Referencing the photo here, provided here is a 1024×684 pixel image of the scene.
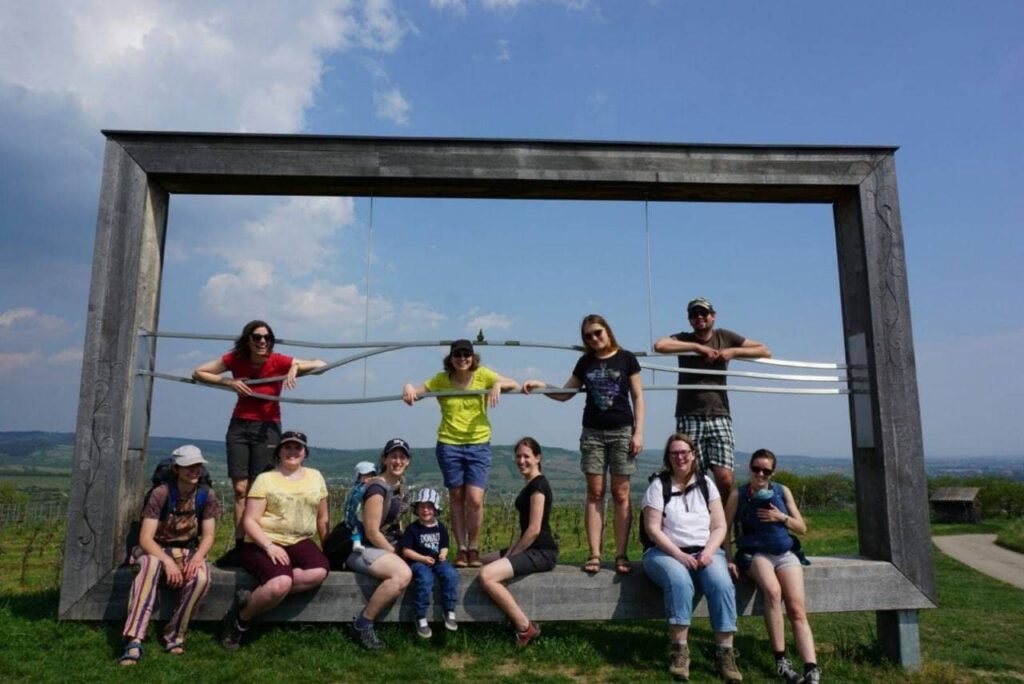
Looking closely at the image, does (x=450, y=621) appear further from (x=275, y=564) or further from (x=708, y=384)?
(x=708, y=384)

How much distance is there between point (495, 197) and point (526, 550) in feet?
9.06

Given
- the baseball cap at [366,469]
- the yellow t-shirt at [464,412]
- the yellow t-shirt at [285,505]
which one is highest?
the yellow t-shirt at [464,412]

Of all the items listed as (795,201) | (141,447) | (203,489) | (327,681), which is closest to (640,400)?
(795,201)

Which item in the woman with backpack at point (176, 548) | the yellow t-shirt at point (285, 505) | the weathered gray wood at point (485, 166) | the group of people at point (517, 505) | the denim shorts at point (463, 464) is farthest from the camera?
the weathered gray wood at point (485, 166)

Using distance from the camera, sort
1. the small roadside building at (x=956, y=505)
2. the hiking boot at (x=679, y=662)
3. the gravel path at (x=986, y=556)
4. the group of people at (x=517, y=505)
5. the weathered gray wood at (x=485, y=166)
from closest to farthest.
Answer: the hiking boot at (x=679, y=662), the group of people at (x=517, y=505), the weathered gray wood at (x=485, y=166), the gravel path at (x=986, y=556), the small roadside building at (x=956, y=505)

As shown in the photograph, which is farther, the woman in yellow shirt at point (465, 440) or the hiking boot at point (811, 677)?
the woman in yellow shirt at point (465, 440)

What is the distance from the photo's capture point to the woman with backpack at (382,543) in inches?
185

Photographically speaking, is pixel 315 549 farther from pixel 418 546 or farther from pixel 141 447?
pixel 141 447

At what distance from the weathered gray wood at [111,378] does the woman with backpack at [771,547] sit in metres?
4.40

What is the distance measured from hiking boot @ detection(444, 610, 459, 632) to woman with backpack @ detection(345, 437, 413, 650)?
1.13 feet

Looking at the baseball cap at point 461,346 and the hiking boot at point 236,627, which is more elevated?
the baseball cap at point 461,346

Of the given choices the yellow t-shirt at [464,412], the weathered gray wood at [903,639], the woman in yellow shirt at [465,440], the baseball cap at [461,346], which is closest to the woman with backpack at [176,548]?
the woman in yellow shirt at [465,440]

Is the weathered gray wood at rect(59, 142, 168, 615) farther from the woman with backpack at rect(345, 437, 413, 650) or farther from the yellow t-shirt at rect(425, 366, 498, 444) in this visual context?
the yellow t-shirt at rect(425, 366, 498, 444)

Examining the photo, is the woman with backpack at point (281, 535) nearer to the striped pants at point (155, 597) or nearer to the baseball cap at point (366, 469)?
the striped pants at point (155, 597)
